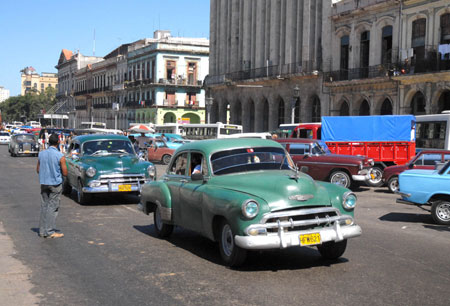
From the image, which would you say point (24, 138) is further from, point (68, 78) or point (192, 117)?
point (68, 78)

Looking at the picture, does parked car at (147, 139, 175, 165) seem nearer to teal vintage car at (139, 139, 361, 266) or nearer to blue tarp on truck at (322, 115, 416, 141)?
blue tarp on truck at (322, 115, 416, 141)

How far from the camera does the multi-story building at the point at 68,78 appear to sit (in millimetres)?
112125

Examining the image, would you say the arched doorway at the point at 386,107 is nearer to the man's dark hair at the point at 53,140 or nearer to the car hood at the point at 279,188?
the man's dark hair at the point at 53,140

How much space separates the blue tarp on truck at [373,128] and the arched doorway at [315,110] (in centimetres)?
1709

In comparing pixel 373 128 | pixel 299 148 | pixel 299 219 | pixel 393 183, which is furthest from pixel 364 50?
pixel 299 219

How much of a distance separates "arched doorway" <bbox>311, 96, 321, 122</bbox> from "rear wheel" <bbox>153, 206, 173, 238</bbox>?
1336 inches

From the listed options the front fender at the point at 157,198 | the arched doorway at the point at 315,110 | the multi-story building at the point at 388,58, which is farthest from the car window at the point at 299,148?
the arched doorway at the point at 315,110

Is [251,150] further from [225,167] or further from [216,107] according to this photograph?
[216,107]

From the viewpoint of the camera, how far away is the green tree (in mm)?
144137

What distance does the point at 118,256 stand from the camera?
848cm

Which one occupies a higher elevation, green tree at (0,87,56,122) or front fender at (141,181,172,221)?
green tree at (0,87,56,122)

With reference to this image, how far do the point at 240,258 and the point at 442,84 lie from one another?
27248mm

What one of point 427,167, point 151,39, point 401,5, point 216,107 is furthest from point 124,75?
point 427,167

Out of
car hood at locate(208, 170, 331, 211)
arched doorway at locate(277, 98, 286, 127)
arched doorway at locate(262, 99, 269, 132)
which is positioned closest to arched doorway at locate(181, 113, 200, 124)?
arched doorway at locate(262, 99, 269, 132)
